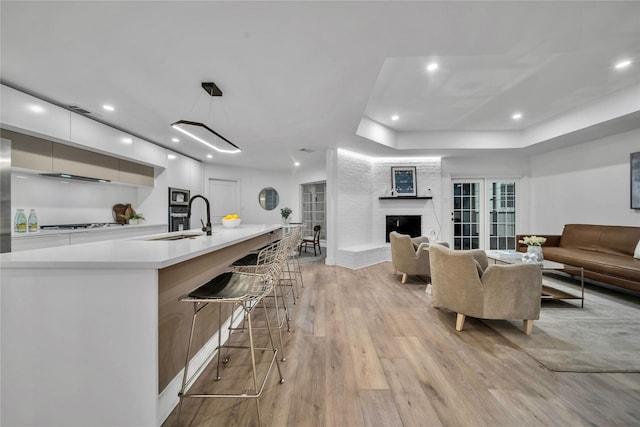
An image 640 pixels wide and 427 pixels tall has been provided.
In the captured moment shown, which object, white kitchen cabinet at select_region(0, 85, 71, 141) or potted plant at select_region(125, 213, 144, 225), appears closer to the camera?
white kitchen cabinet at select_region(0, 85, 71, 141)

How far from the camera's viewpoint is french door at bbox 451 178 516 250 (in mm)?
5855

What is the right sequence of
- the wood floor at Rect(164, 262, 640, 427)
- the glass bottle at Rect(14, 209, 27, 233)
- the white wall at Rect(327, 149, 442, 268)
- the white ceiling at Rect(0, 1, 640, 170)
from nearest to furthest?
1. the wood floor at Rect(164, 262, 640, 427)
2. the white ceiling at Rect(0, 1, 640, 170)
3. the glass bottle at Rect(14, 209, 27, 233)
4. the white wall at Rect(327, 149, 442, 268)

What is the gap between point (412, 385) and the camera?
157 centimetres

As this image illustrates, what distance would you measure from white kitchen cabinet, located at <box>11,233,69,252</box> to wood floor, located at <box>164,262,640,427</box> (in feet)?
8.47

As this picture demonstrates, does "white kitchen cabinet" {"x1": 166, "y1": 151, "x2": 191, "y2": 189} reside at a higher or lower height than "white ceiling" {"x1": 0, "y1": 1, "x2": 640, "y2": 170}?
lower

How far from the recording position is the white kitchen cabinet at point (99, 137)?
303 centimetres

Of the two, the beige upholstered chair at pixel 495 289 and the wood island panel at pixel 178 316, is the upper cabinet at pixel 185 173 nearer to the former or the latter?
the wood island panel at pixel 178 316

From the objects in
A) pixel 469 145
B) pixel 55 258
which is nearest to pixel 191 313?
pixel 55 258

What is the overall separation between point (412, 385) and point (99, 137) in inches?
181

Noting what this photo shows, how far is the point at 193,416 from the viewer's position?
4.43ft

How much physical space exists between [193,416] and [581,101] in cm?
585

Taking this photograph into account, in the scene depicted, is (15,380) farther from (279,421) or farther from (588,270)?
(588,270)

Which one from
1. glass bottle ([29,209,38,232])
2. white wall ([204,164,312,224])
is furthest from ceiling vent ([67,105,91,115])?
white wall ([204,164,312,224])

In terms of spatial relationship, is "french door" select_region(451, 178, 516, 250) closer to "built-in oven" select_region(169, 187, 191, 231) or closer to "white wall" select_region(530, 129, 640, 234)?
"white wall" select_region(530, 129, 640, 234)
